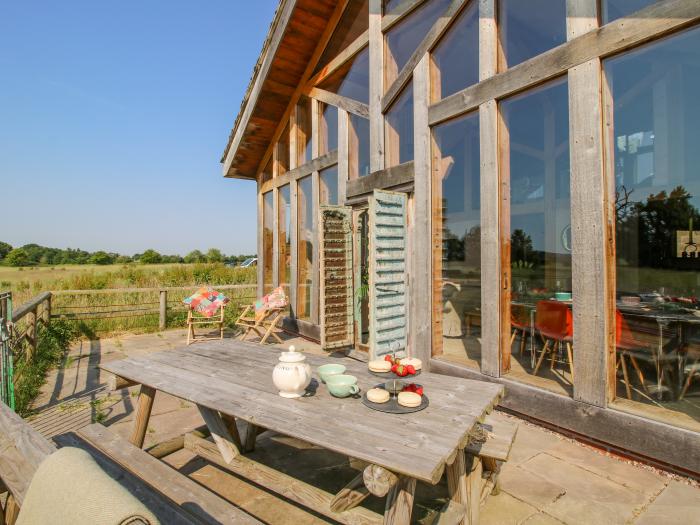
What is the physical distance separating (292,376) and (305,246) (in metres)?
5.21

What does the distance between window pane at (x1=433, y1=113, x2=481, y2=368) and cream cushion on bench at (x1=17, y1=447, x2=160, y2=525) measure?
3586 millimetres

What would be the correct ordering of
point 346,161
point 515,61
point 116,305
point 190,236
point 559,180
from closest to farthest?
point 515,61 < point 559,180 < point 346,161 < point 116,305 < point 190,236

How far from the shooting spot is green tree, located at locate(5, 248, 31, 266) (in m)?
32.9

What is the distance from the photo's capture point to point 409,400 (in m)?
1.81

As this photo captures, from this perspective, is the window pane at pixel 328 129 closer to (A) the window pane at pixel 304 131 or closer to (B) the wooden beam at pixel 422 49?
(A) the window pane at pixel 304 131

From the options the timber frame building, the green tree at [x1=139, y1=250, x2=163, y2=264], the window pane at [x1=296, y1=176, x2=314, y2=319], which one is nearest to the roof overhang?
the timber frame building

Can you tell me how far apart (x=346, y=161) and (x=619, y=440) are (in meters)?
4.75

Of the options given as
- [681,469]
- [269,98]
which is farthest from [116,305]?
[681,469]

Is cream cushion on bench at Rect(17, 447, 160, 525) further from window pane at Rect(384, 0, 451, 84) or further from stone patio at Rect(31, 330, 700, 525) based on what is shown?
window pane at Rect(384, 0, 451, 84)

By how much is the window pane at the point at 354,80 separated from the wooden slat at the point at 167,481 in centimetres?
510

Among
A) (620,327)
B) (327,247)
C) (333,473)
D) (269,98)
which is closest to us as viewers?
(333,473)

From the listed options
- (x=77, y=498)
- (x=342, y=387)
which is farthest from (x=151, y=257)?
(x=77, y=498)

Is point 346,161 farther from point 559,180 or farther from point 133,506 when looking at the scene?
point 133,506

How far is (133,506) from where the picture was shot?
74cm
